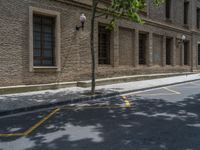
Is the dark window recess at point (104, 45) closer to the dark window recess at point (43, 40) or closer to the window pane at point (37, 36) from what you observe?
the dark window recess at point (43, 40)

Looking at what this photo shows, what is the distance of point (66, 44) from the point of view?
47.4 ft

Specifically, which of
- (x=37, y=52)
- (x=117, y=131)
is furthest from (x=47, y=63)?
(x=117, y=131)

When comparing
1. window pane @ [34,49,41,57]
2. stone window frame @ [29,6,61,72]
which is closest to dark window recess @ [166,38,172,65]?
stone window frame @ [29,6,61,72]

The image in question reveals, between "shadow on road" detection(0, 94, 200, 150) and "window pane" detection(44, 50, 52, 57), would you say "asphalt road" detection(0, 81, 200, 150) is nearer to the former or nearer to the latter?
"shadow on road" detection(0, 94, 200, 150)

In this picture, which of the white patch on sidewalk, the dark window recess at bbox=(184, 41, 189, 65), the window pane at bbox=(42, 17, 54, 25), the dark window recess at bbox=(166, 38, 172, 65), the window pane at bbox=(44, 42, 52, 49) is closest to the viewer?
the white patch on sidewalk

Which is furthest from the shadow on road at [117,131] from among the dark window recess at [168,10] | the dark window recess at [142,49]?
the dark window recess at [168,10]

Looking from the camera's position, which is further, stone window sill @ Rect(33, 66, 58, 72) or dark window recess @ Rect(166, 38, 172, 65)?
dark window recess @ Rect(166, 38, 172, 65)

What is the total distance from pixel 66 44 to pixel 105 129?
29.1ft

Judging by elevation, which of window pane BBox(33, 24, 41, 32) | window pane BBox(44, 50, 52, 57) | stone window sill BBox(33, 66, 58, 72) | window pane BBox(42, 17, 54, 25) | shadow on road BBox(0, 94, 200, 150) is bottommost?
shadow on road BBox(0, 94, 200, 150)

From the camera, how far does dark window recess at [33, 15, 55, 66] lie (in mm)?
13422

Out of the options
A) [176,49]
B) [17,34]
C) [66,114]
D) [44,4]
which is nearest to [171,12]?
[176,49]

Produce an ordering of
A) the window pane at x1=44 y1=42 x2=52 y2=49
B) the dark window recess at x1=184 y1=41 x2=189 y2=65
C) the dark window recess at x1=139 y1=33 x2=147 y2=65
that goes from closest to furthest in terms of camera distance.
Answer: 1. the window pane at x1=44 y1=42 x2=52 y2=49
2. the dark window recess at x1=139 y1=33 x2=147 y2=65
3. the dark window recess at x1=184 y1=41 x2=189 y2=65

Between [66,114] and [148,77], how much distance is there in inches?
532

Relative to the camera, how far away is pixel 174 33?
84.3 ft
